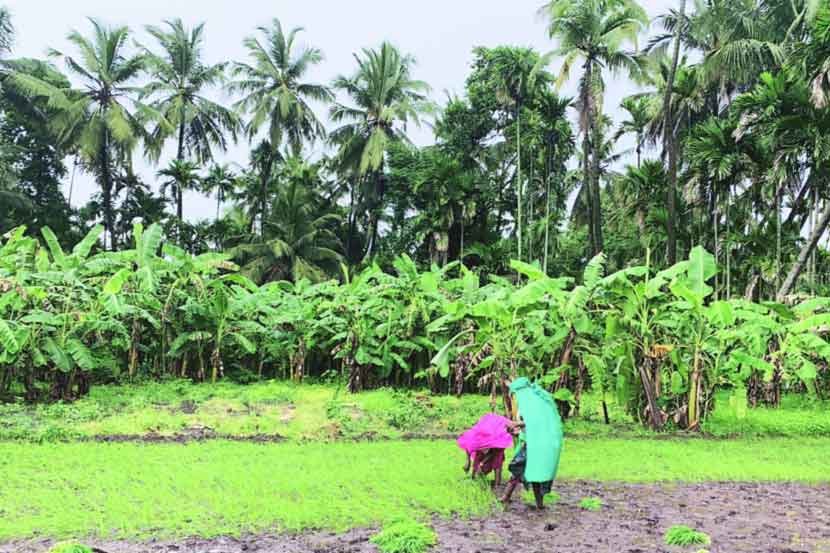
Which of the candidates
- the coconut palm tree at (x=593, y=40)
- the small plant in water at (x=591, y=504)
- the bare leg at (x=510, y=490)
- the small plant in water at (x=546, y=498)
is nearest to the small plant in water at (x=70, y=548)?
the bare leg at (x=510, y=490)

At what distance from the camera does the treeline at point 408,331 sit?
9.05 m

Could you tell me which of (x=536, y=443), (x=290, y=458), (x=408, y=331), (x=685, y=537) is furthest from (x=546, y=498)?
(x=408, y=331)

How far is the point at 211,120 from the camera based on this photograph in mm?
31906

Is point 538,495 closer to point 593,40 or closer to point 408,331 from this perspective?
point 408,331

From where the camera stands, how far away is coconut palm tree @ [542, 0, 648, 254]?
2039cm

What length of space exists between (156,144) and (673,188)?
2154 centimetres

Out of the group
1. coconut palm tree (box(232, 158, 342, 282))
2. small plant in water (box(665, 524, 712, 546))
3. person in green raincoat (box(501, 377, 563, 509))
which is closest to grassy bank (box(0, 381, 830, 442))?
person in green raincoat (box(501, 377, 563, 509))

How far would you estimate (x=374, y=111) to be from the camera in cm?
3191

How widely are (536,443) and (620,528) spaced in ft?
2.63

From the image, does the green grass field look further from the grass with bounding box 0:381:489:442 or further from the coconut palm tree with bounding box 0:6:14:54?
the coconut palm tree with bounding box 0:6:14:54

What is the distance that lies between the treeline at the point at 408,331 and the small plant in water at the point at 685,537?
3985 mm

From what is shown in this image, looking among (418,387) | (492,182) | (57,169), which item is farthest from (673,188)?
(57,169)

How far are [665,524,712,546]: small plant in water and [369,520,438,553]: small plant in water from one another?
5.00ft

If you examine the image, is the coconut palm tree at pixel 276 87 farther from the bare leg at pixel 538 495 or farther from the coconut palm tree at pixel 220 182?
the bare leg at pixel 538 495
